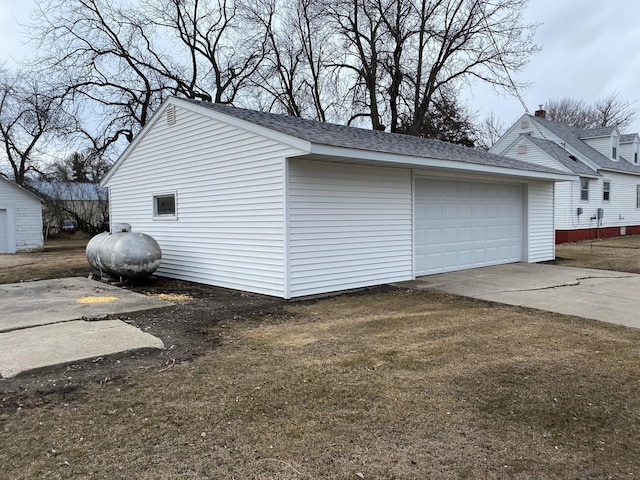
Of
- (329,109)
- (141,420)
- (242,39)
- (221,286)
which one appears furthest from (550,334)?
(242,39)

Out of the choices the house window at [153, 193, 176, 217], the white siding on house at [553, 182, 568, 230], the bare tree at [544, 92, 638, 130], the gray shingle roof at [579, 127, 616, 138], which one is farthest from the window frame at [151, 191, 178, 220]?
the bare tree at [544, 92, 638, 130]

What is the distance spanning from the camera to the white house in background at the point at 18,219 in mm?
20531

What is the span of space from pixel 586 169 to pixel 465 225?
537 inches

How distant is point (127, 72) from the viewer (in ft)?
74.1

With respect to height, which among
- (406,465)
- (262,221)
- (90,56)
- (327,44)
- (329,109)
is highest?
(327,44)

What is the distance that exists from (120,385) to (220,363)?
878 millimetres

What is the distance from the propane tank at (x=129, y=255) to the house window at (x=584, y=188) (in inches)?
734

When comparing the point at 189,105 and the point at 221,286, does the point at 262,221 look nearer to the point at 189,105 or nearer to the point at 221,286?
the point at 221,286

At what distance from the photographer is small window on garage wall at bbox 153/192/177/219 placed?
1014 cm

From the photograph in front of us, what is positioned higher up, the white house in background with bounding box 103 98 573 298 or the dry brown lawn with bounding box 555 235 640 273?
the white house in background with bounding box 103 98 573 298

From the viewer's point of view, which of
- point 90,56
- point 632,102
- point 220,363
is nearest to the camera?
point 220,363

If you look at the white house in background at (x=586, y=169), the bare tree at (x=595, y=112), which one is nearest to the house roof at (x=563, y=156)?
the white house in background at (x=586, y=169)

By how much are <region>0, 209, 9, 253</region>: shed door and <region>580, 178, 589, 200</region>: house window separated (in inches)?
1014

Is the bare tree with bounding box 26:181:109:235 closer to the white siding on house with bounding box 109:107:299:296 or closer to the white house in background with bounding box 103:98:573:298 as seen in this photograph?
the white house in background with bounding box 103:98:573:298
